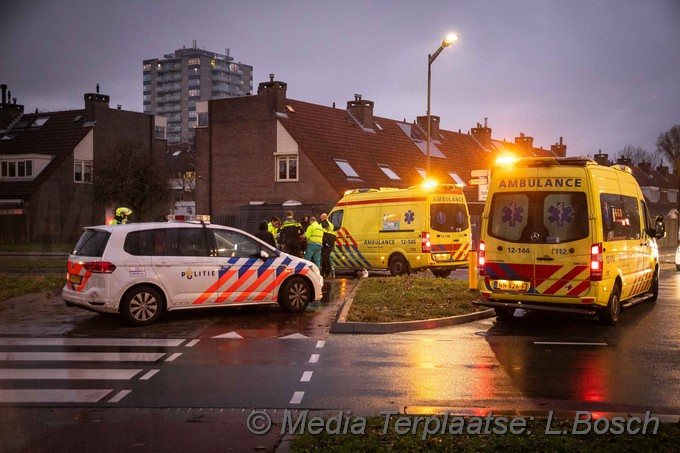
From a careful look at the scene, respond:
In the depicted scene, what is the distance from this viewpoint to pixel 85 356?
9.30 metres

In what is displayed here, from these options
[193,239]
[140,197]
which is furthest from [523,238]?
[140,197]

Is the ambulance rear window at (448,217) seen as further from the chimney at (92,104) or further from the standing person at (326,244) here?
the chimney at (92,104)

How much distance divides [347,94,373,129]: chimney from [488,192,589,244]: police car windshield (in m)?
31.7

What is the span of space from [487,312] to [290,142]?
26105mm

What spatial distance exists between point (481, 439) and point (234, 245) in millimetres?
7793

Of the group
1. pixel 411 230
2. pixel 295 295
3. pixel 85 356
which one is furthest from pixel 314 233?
pixel 85 356

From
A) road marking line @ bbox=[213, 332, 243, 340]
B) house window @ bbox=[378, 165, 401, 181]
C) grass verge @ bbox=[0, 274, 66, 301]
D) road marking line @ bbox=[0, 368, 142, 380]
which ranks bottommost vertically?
road marking line @ bbox=[0, 368, 142, 380]

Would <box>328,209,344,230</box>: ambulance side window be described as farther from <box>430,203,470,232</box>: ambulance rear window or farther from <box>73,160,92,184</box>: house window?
<box>73,160,92,184</box>: house window

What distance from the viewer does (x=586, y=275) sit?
11125mm

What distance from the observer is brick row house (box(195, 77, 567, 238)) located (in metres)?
37.0

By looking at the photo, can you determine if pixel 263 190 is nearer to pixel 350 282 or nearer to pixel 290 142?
pixel 290 142

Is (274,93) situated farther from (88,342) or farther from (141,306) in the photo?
(88,342)

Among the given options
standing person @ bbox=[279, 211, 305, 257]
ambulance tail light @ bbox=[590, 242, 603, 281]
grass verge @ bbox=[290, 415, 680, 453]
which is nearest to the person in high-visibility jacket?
standing person @ bbox=[279, 211, 305, 257]

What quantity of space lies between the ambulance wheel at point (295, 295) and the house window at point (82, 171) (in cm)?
3483
